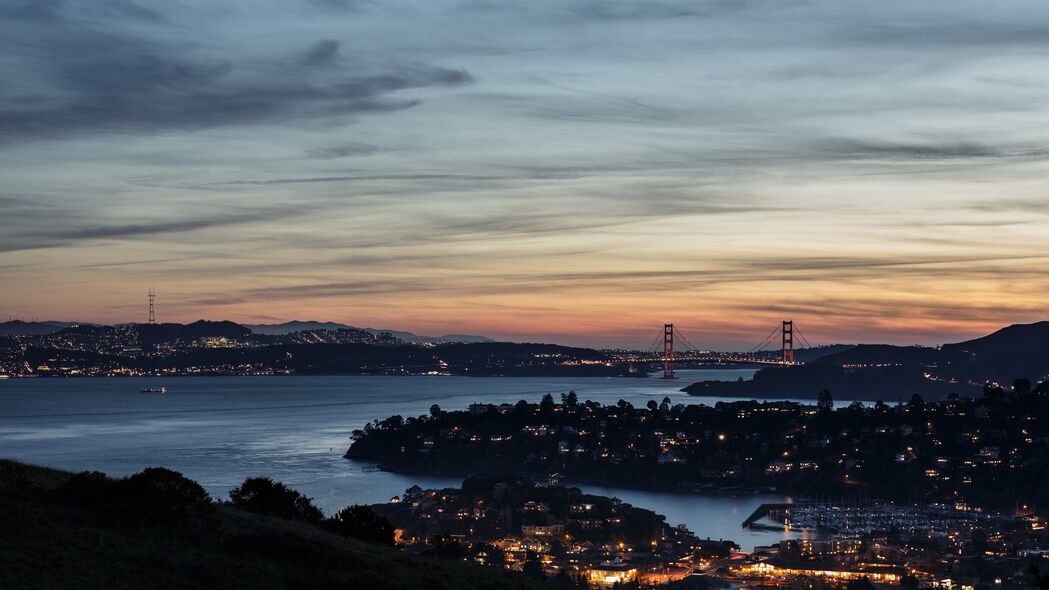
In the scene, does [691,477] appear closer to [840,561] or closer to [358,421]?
[840,561]

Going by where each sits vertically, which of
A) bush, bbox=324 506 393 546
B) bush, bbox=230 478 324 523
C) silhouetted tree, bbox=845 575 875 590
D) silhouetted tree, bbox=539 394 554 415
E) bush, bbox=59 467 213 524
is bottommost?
silhouetted tree, bbox=845 575 875 590

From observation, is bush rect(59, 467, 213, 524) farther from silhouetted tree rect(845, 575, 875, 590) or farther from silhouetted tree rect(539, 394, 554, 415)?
silhouetted tree rect(539, 394, 554, 415)

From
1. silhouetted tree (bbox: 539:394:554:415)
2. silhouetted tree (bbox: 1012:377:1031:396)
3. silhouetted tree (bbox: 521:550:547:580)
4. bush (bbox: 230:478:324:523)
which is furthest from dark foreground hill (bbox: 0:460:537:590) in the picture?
silhouetted tree (bbox: 1012:377:1031:396)

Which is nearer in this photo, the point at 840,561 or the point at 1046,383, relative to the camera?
the point at 840,561

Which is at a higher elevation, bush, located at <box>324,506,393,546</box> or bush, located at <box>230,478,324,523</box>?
bush, located at <box>230,478,324,523</box>

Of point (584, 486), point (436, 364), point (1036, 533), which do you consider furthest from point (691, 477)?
point (436, 364)

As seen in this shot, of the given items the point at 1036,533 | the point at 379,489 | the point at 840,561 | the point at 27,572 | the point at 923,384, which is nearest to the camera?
the point at 27,572

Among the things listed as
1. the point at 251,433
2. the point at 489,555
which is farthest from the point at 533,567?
the point at 251,433
